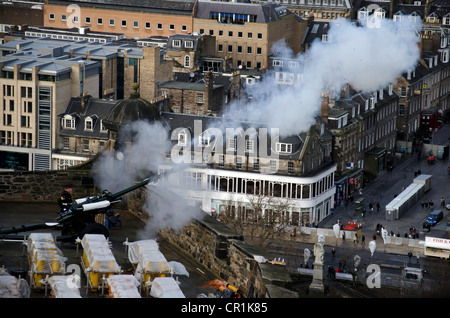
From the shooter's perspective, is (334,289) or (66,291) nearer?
(66,291)

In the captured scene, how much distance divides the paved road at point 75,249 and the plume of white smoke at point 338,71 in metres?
72.8

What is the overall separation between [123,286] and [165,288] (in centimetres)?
96

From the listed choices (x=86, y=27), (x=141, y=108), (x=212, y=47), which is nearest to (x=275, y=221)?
(x=141, y=108)

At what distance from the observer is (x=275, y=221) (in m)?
100

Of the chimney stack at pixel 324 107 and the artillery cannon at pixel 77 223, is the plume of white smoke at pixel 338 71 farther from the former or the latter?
the artillery cannon at pixel 77 223

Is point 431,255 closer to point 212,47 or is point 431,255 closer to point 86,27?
point 212,47

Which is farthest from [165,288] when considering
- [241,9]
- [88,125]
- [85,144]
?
[241,9]

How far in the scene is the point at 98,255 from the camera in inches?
1065

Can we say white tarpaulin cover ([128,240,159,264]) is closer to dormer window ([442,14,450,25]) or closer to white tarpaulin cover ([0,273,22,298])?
white tarpaulin cover ([0,273,22,298])

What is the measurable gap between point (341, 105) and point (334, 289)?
1870 inches

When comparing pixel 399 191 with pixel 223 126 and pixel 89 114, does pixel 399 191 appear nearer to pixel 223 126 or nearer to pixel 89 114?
pixel 223 126

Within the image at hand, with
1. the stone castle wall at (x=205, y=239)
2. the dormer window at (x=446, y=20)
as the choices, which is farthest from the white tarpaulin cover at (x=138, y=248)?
the dormer window at (x=446, y=20)

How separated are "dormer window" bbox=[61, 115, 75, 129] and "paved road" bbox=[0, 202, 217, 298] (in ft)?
280

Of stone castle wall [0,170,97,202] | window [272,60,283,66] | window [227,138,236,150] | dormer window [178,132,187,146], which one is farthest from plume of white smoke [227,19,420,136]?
stone castle wall [0,170,97,202]
